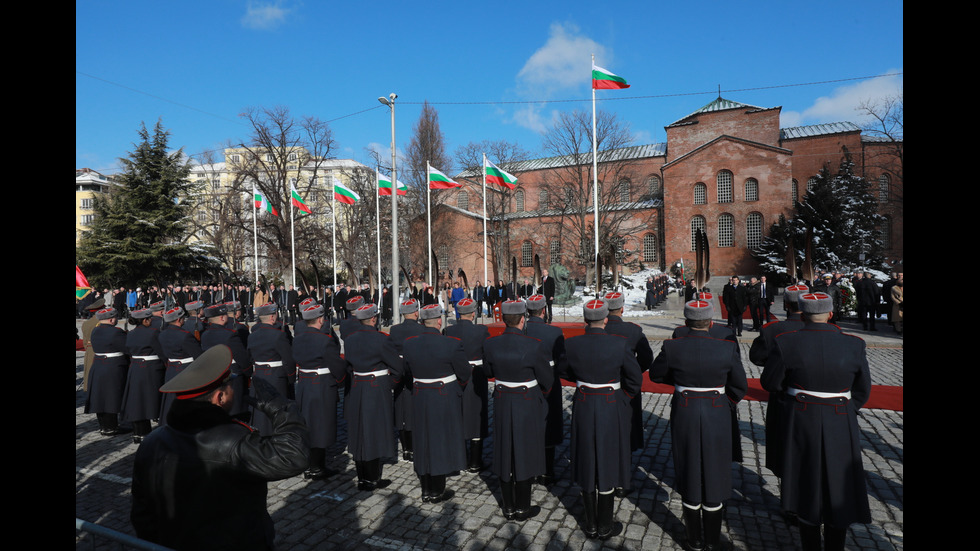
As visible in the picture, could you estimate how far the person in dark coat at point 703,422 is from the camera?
429 cm

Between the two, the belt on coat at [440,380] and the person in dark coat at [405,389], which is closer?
the belt on coat at [440,380]

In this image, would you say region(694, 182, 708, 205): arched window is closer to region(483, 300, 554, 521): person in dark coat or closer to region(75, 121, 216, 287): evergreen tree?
region(75, 121, 216, 287): evergreen tree

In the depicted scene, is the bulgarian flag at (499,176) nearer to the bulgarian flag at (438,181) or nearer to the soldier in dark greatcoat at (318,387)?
the bulgarian flag at (438,181)

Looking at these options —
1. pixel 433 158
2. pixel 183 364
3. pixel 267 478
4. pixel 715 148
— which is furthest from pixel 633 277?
pixel 267 478

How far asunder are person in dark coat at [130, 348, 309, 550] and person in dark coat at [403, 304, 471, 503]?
115 inches

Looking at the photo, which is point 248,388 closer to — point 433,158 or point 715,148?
point 433,158

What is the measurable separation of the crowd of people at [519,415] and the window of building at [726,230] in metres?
44.8

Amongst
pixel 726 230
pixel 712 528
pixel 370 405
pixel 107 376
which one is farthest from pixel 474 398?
pixel 726 230

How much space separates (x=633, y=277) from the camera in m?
45.1

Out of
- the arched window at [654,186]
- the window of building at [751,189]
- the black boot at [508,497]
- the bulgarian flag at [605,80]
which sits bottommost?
the black boot at [508,497]

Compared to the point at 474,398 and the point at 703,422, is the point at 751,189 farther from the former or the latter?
the point at 703,422

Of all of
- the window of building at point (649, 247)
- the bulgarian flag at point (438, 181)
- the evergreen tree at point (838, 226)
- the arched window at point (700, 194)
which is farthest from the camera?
the window of building at point (649, 247)

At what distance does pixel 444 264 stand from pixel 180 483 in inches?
1837

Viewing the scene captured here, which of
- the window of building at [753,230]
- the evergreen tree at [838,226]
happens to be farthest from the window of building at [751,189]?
the evergreen tree at [838,226]
